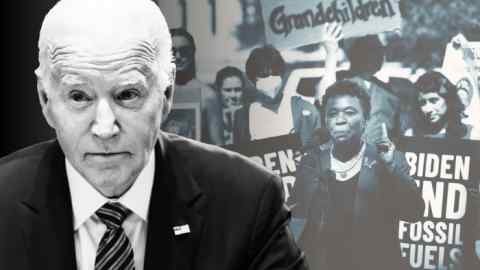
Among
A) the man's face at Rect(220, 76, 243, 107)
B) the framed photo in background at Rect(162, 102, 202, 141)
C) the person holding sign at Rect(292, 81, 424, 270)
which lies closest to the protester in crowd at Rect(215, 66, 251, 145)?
the man's face at Rect(220, 76, 243, 107)

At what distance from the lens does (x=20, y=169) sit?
1.41 metres

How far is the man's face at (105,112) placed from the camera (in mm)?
1143

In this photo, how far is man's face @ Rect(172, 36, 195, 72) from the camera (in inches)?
165

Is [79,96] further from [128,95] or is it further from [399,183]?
[399,183]

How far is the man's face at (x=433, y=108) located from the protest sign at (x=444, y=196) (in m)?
0.10

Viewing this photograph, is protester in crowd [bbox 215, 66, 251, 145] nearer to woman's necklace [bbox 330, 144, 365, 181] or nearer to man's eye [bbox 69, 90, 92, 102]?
woman's necklace [bbox 330, 144, 365, 181]

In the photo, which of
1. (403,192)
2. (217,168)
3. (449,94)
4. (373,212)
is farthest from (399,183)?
(217,168)

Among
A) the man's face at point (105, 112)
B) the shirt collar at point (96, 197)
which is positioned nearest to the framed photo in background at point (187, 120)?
the shirt collar at point (96, 197)

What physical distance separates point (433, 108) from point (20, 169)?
302 centimetres

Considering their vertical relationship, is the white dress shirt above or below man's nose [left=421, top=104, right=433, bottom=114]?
below

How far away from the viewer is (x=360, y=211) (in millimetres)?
4184

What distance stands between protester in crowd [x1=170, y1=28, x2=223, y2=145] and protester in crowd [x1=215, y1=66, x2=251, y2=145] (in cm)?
3

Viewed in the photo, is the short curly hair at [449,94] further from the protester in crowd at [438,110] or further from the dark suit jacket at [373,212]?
the dark suit jacket at [373,212]

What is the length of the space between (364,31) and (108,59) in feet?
10.2
